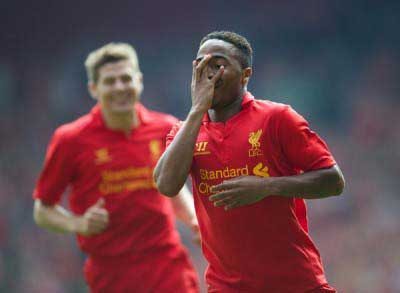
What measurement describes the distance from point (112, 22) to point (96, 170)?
7.45 metres

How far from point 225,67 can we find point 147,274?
6.85ft

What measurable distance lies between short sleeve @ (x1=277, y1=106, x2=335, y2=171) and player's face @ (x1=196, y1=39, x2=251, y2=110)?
0.86 ft

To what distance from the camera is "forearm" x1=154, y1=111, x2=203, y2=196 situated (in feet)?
11.1

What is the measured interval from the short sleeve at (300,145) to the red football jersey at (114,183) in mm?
1997

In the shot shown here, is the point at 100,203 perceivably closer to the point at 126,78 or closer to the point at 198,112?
the point at 126,78

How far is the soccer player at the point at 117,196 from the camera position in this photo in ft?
16.8

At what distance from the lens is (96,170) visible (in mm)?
5297

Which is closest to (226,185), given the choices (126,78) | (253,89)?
(126,78)

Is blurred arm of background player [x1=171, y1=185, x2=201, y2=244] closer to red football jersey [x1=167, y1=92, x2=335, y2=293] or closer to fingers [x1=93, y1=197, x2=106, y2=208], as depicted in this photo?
fingers [x1=93, y1=197, x2=106, y2=208]

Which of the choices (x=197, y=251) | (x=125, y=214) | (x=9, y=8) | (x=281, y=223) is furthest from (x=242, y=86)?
(x=9, y=8)

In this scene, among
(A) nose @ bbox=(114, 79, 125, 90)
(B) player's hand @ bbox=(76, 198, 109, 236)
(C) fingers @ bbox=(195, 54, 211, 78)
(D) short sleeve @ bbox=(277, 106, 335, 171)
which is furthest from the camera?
(A) nose @ bbox=(114, 79, 125, 90)

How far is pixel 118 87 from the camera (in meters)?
5.47

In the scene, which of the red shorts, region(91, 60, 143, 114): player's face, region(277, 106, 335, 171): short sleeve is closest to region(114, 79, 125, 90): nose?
region(91, 60, 143, 114): player's face

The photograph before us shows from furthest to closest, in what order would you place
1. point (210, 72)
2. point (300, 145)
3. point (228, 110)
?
point (228, 110)
point (210, 72)
point (300, 145)
